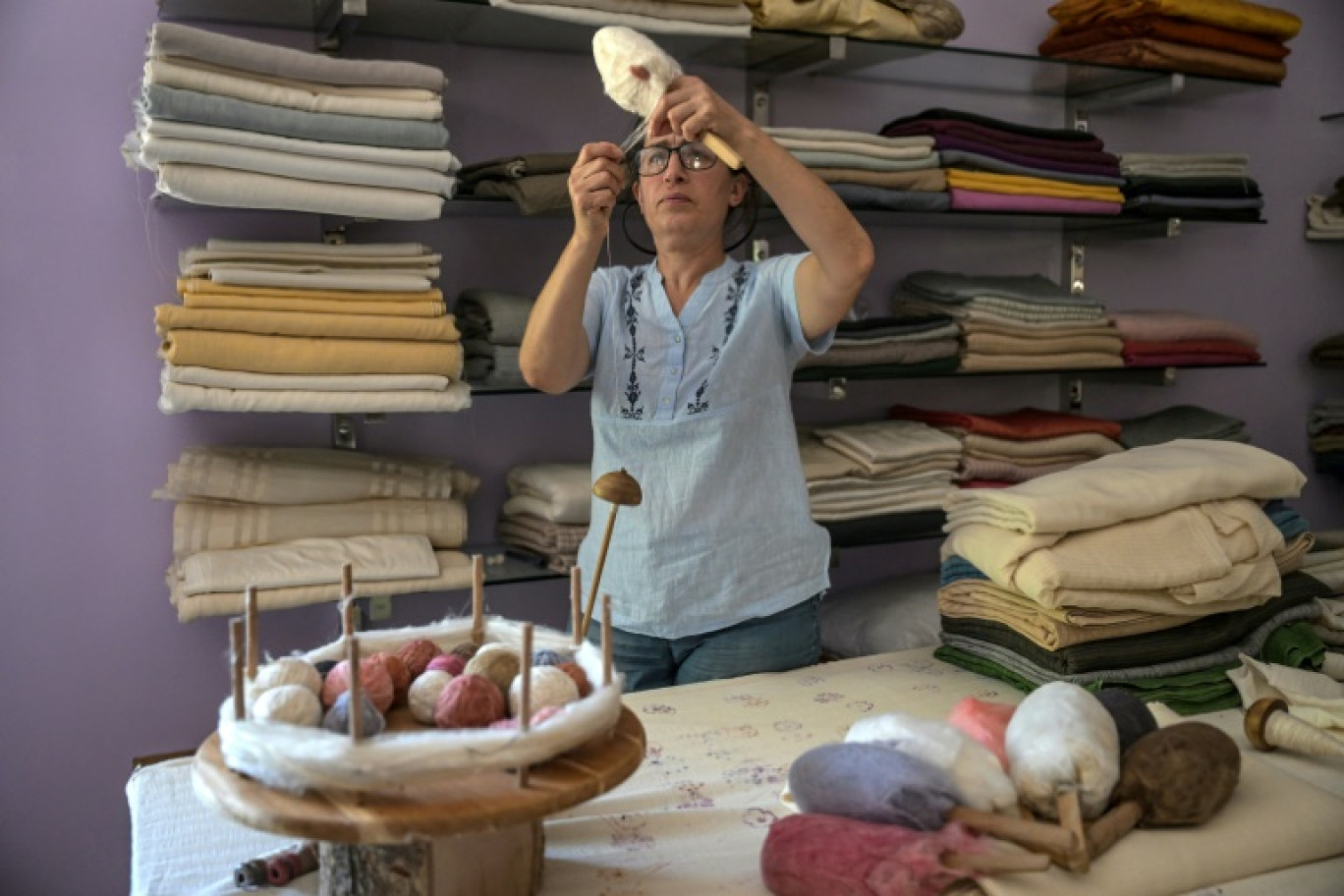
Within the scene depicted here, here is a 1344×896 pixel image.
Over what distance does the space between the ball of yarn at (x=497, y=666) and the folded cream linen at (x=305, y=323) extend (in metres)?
1.08

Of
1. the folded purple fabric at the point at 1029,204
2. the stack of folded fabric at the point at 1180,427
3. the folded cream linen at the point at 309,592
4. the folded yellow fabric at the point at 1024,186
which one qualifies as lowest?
the folded cream linen at the point at 309,592

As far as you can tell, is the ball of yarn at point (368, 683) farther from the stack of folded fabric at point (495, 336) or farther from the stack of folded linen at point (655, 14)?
the stack of folded linen at point (655, 14)

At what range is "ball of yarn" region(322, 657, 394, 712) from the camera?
93 centimetres

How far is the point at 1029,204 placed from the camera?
A: 2.47m

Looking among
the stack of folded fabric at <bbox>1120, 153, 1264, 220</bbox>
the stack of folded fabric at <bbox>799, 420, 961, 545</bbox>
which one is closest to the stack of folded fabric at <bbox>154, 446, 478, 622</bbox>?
the stack of folded fabric at <bbox>799, 420, 961, 545</bbox>

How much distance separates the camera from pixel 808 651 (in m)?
1.73

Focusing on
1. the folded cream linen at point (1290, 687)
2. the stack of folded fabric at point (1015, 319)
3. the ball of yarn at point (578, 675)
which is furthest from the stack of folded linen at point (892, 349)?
the ball of yarn at point (578, 675)

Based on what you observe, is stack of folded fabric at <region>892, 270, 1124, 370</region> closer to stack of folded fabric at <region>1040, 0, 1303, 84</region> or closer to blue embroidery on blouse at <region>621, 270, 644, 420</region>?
stack of folded fabric at <region>1040, 0, 1303, 84</region>

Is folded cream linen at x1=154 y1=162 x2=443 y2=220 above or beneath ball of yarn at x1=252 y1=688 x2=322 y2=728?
above

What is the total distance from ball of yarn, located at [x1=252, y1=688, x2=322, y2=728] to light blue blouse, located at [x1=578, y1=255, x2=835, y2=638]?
805mm

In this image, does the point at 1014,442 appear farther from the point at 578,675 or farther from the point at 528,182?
the point at 578,675

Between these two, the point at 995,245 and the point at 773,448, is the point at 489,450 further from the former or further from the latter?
the point at 995,245

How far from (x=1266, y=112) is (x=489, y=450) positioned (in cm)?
212

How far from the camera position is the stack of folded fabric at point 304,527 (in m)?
1.94
